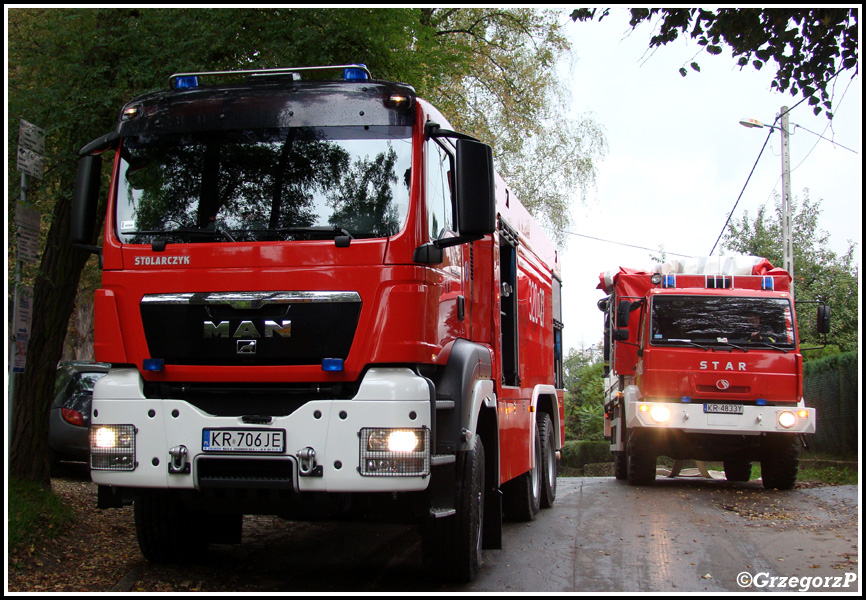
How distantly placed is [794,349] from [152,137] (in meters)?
9.84

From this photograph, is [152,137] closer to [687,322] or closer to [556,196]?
[687,322]

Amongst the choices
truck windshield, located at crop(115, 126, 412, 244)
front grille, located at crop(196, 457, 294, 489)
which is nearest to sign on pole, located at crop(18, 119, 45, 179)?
truck windshield, located at crop(115, 126, 412, 244)

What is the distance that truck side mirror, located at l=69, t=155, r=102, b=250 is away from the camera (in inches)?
247

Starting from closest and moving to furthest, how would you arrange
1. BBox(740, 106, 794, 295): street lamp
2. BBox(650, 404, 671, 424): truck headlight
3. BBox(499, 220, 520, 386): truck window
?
BBox(499, 220, 520, 386): truck window → BBox(650, 404, 671, 424): truck headlight → BBox(740, 106, 794, 295): street lamp

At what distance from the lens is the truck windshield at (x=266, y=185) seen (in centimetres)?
588

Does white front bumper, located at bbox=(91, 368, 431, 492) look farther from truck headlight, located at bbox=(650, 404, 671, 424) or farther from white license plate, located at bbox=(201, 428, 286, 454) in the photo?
truck headlight, located at bbox=(650, 404, 671, 424)

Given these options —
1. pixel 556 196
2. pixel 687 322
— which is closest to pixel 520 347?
pixel 687 322

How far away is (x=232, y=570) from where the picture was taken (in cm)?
700

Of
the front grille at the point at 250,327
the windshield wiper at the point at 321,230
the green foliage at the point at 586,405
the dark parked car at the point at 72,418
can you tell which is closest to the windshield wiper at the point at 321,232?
the windshield wiper at the point at 321,230

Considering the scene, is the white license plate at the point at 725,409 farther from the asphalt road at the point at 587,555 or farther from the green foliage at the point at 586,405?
the green foliage at the point at 586,405

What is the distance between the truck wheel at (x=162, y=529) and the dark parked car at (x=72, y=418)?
4544 millimetres

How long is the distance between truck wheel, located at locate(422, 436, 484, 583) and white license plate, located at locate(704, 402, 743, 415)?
24.3 ft

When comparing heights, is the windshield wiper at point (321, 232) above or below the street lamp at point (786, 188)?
below

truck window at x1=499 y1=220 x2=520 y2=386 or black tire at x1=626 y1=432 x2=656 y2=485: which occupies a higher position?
truck window at x1=499 y1=220 x2=520 y2=386
